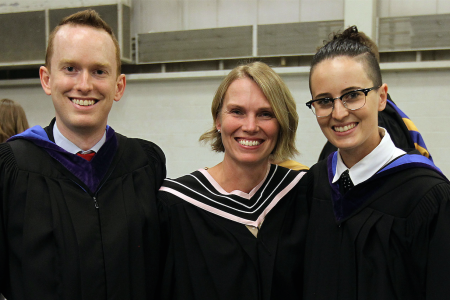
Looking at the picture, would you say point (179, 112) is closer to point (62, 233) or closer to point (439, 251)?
point (62, 233)

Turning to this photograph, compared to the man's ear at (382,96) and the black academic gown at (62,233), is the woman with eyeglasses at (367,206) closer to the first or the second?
the man's ear at (382,96)

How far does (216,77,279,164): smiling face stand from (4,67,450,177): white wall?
464cm

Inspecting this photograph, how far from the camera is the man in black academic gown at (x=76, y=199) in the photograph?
1.62 m

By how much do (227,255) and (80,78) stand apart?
1.03m

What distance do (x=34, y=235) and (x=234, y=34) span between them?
19.5 feet

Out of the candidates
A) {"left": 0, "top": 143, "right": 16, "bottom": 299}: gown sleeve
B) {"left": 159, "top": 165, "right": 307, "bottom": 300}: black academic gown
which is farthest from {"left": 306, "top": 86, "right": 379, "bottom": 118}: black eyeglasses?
{"left": 0, "top": 143, "right": 16, "bottom": 299}: gown sleeve

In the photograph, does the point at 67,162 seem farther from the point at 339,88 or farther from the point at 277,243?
the point at 339,88

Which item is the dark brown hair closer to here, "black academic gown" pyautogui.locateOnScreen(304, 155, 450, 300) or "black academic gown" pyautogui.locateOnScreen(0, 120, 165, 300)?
"black academic gown" pyautogui.locateOnScreen(304, 155, 450, 300)

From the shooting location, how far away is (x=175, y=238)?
6.52ft

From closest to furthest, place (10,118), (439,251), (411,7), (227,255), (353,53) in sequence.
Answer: (439,251), (353,53), (227,255), (10,118), (411,7)

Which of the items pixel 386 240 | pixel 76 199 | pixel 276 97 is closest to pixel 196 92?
pixel 276 97

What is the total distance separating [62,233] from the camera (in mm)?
1648

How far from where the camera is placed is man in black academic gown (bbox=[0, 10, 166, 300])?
1.62 m

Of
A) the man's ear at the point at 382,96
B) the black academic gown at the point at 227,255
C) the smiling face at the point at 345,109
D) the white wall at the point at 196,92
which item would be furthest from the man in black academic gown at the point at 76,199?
the white wall at the point at 196,92
